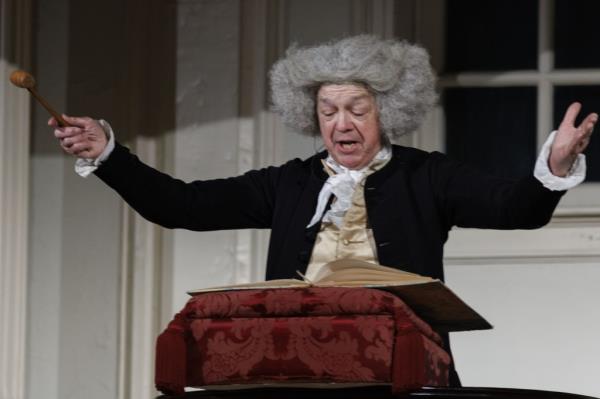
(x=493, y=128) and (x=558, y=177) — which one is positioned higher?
(x=493, y=128)

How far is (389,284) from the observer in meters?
3.63

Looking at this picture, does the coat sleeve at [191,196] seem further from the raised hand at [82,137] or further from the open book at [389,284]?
the open book at [389,284]

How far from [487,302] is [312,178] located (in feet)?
4.80

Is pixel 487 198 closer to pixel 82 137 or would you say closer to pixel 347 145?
pixel 347 145

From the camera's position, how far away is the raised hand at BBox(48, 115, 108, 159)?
4.03 m

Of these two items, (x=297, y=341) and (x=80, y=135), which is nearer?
(x=297, y=341)

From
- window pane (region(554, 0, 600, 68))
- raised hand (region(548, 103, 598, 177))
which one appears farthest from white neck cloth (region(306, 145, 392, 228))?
window pane (region(554, 0, 600, 68))

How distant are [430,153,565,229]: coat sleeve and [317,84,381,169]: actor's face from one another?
16 centimetres

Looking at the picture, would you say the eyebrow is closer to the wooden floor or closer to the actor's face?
the actor's face

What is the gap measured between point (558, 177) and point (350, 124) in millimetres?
601

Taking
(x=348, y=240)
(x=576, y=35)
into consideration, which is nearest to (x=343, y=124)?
(x=348, y=240)

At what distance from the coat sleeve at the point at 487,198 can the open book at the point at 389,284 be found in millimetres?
236

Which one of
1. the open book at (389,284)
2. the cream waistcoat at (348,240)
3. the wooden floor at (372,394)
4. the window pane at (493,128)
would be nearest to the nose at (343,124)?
the cream waistcoat at (348,240)

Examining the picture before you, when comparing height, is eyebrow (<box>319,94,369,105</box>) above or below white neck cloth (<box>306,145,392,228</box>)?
above
